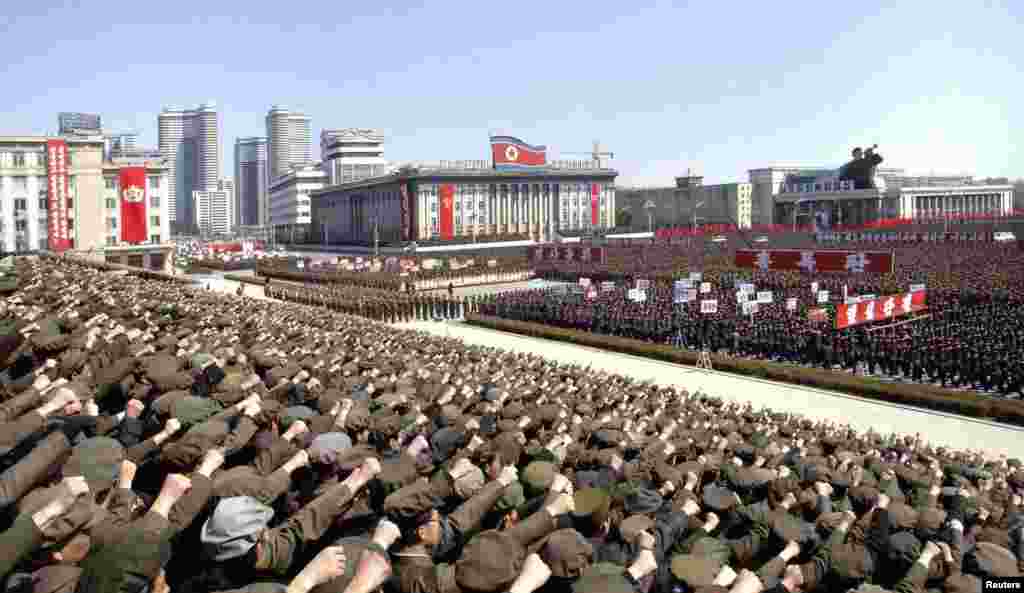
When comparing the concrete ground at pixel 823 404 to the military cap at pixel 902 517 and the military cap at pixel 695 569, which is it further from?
the military cap at pixel 695 569

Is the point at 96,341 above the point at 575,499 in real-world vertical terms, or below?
above

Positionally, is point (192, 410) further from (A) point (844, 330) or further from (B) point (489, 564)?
(A) point (844, 330)

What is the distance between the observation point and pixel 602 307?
108 ft

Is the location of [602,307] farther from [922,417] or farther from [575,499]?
[575,499]

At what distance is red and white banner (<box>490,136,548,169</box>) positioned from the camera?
9944 cm

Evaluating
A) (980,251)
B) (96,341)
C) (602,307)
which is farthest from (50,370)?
(980,251)

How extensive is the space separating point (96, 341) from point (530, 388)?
19.6 ft

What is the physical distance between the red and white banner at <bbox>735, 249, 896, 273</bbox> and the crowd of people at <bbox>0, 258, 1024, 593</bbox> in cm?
2770

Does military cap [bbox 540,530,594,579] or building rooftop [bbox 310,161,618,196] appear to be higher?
building rooftop [bbox 310,161,618,196]

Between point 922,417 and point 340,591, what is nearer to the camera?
point 340,591

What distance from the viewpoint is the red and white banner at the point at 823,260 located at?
36094 millimetres

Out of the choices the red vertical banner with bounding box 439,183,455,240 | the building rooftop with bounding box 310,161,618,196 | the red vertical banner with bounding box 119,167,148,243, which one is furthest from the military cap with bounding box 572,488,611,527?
the building rooftop with bounding box 310,161,618,196

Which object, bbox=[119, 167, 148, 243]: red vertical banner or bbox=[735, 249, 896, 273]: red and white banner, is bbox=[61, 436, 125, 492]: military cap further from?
bbox=[119, 167, 148, 243]: red vertical banner

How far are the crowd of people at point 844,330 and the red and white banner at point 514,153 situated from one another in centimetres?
5447
